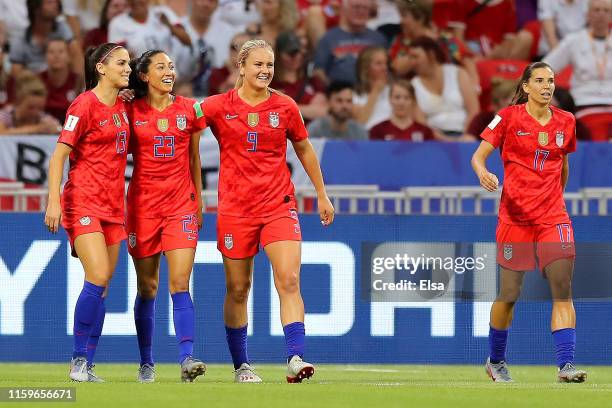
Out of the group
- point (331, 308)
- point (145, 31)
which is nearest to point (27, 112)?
point (145, 31)

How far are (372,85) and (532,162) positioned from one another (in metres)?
6.56

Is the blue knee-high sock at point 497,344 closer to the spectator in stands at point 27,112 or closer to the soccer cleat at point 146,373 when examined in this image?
the soccer cleat at point 146,373

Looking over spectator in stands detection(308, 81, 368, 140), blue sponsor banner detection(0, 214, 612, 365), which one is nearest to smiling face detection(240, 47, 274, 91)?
blue sponsor banner detection(0, 214, 612, 365)

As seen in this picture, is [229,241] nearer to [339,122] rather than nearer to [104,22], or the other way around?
[339,122]

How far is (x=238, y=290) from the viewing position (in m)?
10.1

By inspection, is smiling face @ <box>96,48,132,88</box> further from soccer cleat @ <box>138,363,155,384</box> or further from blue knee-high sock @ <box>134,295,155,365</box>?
soccer cleat @ <box>138,363,155,384</box>

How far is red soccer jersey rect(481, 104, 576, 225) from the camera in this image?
10.4 m

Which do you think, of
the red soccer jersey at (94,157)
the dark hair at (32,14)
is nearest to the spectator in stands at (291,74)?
the dark hair at (32,14)

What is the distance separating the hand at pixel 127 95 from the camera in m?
10.1

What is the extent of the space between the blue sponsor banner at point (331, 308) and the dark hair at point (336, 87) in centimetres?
397

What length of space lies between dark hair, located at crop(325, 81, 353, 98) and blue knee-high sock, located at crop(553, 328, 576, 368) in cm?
674

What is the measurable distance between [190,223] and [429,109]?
751cm

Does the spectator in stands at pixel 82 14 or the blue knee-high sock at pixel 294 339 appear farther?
the spectator in stands at pixel 82 14

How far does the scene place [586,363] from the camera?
41.8 feet
